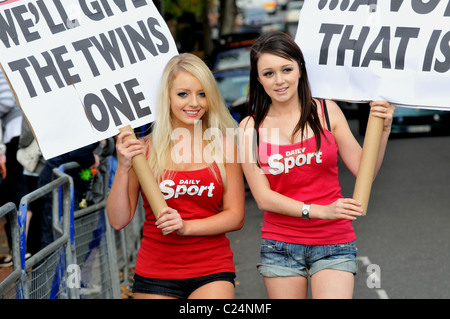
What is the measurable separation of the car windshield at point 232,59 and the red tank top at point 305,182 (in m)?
13.7

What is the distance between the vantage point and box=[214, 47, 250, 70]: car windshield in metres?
17.6

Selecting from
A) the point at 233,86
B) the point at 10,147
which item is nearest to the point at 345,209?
the point at 10,147

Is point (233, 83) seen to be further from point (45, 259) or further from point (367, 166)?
point (367, 166)

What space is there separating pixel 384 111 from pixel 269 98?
591 millimetres

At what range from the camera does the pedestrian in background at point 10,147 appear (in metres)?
7.00

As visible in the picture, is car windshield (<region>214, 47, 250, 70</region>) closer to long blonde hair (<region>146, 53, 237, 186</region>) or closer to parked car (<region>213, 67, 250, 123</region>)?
parked car (<region>213, 67, 250, 123</region>)

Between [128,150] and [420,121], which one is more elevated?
[128,150]

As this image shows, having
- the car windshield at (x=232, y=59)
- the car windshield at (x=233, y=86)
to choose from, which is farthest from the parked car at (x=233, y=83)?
the car windshield at (x=232, y=59)

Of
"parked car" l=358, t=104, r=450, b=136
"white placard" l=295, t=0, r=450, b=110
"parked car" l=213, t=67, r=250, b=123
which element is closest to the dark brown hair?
"white placard" l=295, t=0, r=450, b=110

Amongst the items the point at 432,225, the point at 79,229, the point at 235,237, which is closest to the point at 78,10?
the point at 79,229

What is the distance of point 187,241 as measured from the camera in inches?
154

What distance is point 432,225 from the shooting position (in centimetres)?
958

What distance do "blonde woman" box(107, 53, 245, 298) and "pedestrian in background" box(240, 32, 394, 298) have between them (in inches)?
6.3
